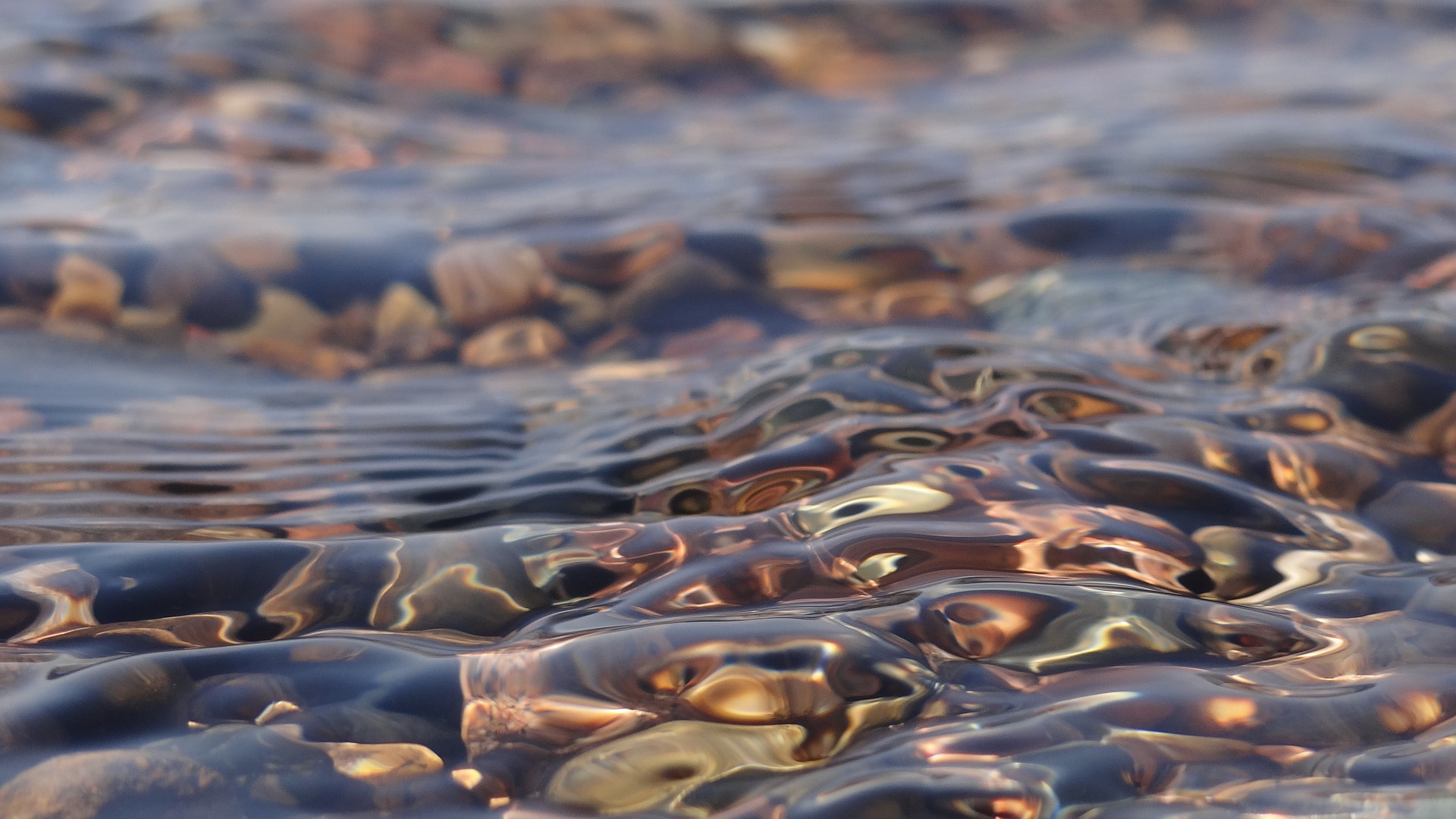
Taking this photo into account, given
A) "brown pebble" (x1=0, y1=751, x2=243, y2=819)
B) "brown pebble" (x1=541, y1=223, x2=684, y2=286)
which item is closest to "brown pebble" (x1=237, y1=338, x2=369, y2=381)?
"brown pebble" (x1=541, y1=223, x2=684, y2=286)

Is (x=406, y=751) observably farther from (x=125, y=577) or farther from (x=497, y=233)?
(x=497, y=233)

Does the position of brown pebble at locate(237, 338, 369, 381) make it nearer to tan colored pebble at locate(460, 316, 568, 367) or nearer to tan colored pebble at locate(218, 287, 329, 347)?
tan colored pebble at locate(218, 287, 329, 347)

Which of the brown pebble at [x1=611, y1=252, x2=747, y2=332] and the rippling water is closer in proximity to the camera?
the rippling water

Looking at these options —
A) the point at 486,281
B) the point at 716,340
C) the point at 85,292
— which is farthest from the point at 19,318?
the point at 716,340

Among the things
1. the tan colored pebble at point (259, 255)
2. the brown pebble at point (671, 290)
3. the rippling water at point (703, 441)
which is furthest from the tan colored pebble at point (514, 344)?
the tan colored pebble at point (259, 255)

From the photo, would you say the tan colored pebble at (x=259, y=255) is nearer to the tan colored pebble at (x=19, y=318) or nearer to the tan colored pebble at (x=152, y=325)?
the tan colored pebble at (x=152, y=325)

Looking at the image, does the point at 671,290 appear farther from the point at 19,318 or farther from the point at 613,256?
the point at 19,318

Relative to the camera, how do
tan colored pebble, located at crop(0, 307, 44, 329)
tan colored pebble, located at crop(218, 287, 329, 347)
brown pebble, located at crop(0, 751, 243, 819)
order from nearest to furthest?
brown pebble, located at crop(0, 751, 243, 819) → tan colored pebble, located at crop(0, 307, 44, 329) → tan colored pebble, located at crop(218, 287, 329, 347)
